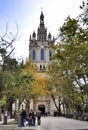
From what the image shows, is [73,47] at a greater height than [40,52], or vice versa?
[40,52]

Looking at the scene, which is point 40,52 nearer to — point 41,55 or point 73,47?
point 41,55

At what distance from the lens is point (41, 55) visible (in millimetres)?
154875

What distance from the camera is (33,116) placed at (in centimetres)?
4828

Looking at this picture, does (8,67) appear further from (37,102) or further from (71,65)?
(37,102)

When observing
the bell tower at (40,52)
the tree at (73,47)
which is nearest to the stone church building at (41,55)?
the bell tower at (40,52)

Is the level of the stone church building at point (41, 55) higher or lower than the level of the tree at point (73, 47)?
higher

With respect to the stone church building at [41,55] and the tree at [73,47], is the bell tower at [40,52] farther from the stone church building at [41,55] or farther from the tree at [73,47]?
the tree at [73,47]

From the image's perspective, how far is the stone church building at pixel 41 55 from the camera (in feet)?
492

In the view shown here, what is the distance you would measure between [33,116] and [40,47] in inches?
4258

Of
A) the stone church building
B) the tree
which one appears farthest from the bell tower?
the tree

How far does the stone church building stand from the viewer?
5901 inches

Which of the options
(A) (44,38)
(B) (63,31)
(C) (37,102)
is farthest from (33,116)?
(A) (44,38)

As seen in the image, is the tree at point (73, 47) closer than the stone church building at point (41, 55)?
Yes

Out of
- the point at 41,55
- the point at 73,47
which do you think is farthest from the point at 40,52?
the point at 73,47
